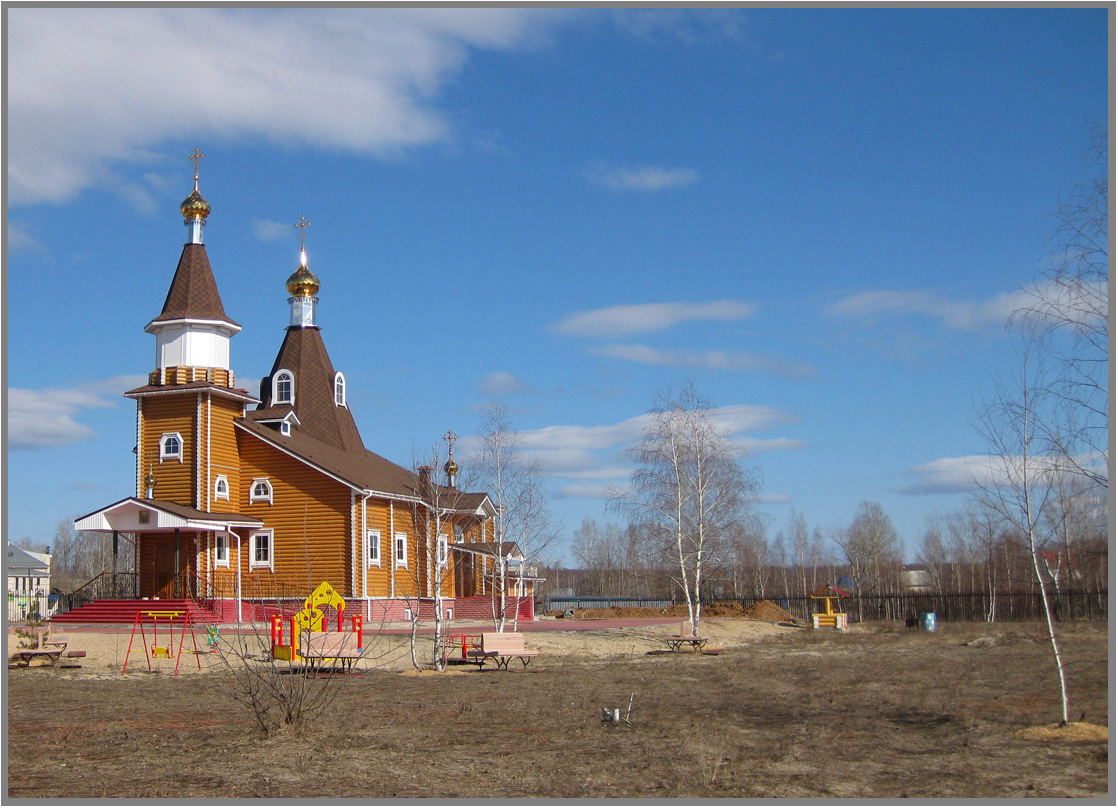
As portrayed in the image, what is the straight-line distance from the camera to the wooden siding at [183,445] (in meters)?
31.3

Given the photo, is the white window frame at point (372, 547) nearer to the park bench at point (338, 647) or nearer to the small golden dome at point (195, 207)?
the small golden dome at point (195, 207)

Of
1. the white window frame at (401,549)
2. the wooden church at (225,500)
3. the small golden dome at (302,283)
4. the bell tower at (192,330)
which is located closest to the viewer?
the wooden church at (225,500)

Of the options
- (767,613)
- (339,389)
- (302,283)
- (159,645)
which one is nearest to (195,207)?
(302,283)

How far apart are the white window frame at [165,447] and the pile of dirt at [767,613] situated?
22.3 m

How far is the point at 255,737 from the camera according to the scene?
9430mm

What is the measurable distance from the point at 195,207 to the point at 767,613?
87.7ft

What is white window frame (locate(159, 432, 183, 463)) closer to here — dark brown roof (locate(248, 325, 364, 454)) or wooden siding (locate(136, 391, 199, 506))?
wooden siding (locate(136, 391, 199, 506))

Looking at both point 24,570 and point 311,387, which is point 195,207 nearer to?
point 311,387

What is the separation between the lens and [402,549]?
35125 millimetres

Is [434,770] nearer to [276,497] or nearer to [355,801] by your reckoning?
[355,801]

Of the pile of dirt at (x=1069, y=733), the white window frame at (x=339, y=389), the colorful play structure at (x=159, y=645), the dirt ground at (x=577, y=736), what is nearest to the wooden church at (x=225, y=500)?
the colorful play structure at (x=159, y=645)

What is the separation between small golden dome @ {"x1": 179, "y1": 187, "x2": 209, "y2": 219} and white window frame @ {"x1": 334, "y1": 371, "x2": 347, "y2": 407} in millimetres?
8653

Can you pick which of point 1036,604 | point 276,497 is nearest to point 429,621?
point 276,497

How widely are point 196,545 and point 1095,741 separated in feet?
89.8
